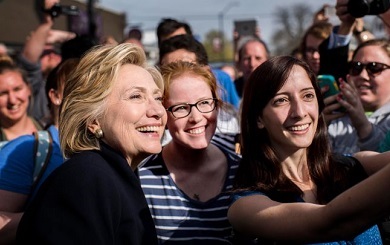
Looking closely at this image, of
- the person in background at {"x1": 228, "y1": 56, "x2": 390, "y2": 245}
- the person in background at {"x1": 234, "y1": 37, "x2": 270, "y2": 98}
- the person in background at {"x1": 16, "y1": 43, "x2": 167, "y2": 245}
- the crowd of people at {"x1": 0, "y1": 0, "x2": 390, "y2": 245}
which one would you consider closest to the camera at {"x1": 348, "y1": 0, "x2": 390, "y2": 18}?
the crowd of people at {"x1": 0, "y1": 0, "x2": 390, "y2": 245}

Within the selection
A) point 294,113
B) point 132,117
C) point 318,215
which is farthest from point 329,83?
point 318,215

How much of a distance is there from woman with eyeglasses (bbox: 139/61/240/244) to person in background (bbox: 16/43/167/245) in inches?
14.3

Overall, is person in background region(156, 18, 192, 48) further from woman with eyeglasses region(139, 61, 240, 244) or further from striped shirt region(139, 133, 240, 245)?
striped shirt region(139, 133, 240, 245)

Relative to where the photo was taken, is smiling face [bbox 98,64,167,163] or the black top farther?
smiling face [bbox 98,64,167,163]

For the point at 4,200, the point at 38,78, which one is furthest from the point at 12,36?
the point at 4,200

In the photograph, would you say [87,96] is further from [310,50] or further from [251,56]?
[251,56]

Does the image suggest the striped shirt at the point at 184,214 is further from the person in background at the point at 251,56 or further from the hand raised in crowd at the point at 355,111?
the person in background at the point at 251,56

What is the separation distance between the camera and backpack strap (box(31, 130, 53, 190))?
10.1 feet

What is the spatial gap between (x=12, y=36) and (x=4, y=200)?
28.2 m

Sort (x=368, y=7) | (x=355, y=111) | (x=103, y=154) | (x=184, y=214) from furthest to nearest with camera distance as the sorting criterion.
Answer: (x=355, y=111)
(x=368, y=7)
(x=184, y=214)
(x=103, y=154)

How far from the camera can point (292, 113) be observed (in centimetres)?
266

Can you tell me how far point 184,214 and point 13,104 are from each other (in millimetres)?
2081

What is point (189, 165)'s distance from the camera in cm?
316

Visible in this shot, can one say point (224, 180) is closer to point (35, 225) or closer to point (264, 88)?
point (264, 88)
